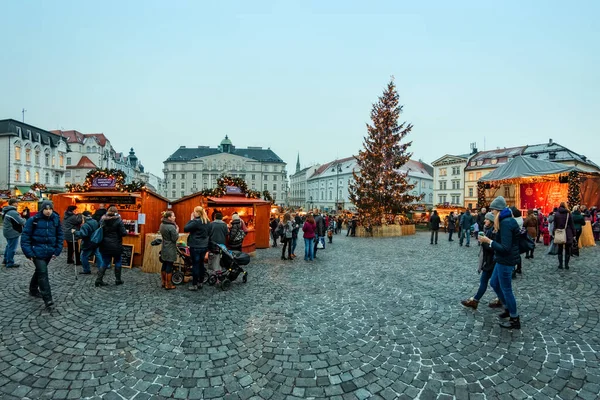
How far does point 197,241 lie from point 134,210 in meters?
4.93

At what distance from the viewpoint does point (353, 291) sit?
21.7 feet

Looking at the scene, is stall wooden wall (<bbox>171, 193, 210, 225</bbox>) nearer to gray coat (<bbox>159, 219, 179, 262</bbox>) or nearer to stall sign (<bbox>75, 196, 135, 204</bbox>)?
stall sign (<bbox>75, 196, 135, 204</bbox>)

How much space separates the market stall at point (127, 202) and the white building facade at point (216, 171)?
79376mm

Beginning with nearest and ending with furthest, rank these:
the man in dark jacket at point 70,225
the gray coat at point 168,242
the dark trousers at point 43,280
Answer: the dark trousers at point 43,280, the gray coat at point 168,242, the man in dark jacket at point 70,225

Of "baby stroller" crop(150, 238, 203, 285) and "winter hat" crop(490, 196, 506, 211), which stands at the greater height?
"winter hat" crop(490, 196, 506, 211)

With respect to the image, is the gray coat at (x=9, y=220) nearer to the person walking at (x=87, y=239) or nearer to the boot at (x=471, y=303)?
the person walking at (x=87, y=239)

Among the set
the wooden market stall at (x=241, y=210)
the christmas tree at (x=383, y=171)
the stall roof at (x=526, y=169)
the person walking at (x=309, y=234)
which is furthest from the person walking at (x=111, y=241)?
the stall roof at (x=526, y=169)

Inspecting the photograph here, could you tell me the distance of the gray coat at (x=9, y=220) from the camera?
7750 millimetres

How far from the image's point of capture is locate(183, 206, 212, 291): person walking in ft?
22.0

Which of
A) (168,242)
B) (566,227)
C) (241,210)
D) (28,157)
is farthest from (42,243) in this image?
(28,157)

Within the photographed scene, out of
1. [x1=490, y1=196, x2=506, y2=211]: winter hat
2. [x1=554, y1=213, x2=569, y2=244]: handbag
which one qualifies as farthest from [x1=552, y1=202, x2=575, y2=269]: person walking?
[x1=490, y1=196, x2=506, y2=211]: winter hat

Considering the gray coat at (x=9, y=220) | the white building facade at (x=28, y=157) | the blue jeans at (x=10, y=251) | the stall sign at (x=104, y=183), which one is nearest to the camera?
the gray coat at (x=9, y=220)

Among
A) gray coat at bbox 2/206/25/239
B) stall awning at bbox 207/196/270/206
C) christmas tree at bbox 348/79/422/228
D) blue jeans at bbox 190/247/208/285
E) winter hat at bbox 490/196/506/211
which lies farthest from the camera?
christmas tree at bbox 348/79/422/228

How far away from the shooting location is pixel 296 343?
4117mm
